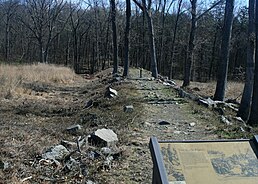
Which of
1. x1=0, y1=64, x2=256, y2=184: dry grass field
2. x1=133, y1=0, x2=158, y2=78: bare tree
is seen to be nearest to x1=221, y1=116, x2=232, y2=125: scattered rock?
x1=0, y1=64, x2=256, y2=184: dry grass field

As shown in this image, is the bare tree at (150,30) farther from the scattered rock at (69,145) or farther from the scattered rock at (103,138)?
the scattered rock at (69,145)

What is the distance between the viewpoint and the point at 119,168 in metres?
5.51

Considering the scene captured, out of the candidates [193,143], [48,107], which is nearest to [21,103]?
[48,107]


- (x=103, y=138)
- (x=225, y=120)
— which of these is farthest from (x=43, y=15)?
(x=103, y=138)

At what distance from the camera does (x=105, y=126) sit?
326 inches

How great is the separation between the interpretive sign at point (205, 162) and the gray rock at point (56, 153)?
2.41 m

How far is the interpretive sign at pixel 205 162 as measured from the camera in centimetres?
339

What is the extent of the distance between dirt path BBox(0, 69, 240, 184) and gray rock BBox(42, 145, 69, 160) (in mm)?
138

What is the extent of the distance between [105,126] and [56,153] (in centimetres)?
270

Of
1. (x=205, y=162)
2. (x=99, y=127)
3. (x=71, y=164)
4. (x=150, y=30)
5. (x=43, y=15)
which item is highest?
(x=43, y=15)

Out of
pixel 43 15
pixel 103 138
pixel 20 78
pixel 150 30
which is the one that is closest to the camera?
pixel 103 138

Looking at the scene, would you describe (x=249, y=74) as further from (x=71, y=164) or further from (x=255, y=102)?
(x=71, y=164)

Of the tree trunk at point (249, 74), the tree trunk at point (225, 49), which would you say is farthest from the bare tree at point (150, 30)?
the tree trunk at point (249, 74)

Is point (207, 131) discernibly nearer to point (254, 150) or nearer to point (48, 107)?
point (254, 150)
